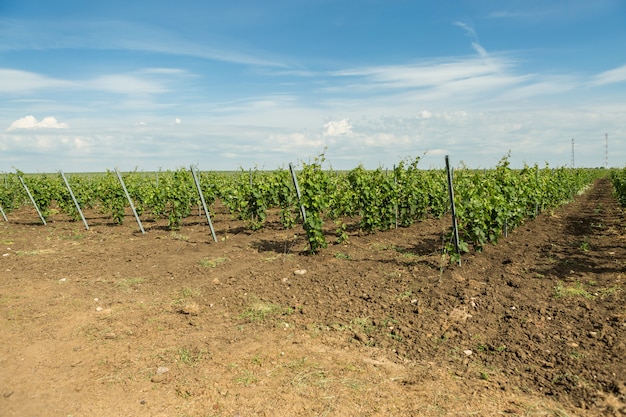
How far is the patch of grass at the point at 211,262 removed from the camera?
8.14 metres

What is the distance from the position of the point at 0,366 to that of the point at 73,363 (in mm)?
746

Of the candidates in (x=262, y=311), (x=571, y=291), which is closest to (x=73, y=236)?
(x=262, y=311)

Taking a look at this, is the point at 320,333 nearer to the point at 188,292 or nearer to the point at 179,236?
the point at 188,292

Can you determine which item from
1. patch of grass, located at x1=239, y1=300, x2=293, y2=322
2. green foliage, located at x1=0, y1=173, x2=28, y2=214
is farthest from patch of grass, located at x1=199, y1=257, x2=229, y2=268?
green foliage, located at x1=0, y1=173, x2=28, y2=214

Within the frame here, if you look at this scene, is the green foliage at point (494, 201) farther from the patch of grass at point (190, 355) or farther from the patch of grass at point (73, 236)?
the patch of grass at point (73, 236)

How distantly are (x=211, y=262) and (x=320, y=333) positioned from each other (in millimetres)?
4108

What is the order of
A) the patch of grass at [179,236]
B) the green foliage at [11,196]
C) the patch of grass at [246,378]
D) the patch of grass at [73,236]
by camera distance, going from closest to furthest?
the patch of grass at [246,378], the patch of grass at [179,236], the patch of grass at [73,236], the green foliage at [11,196]

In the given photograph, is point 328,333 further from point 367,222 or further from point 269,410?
point 367,222

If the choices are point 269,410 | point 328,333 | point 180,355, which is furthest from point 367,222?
point 269,410

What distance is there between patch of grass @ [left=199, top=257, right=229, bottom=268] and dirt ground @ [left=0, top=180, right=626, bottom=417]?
0.04 meters

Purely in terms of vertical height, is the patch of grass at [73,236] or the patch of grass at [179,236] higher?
the patch of grass at [73,236]

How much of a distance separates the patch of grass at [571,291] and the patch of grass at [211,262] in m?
5.61

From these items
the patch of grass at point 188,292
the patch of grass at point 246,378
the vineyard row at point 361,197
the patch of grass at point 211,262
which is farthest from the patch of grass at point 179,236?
the patch of grass at point 246,378

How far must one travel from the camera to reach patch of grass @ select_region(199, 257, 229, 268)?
814 cm
